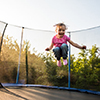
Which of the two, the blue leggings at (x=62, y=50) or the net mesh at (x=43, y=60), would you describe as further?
the net mesh at (x=43, y=60)

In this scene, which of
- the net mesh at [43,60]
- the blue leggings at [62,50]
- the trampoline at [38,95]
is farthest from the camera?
the net mesh at [43,60]

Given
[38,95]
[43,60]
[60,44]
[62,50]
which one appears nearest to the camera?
[62,50]

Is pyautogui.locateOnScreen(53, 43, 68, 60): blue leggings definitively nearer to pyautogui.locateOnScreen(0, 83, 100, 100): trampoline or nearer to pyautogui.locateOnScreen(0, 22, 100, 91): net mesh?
pyautogui.locateOnScreen(0, 83, 100, 100): trampoline

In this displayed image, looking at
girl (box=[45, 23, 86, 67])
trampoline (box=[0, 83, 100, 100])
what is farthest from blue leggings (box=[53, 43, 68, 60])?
trampoline (box=[0, 83, 100, 100])

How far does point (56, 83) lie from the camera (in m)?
3.23

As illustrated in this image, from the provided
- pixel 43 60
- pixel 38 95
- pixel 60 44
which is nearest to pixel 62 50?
pixel 60 44

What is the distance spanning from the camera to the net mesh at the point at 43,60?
286 centimetres

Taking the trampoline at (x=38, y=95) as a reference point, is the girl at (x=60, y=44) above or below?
above

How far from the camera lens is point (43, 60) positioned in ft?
11.0

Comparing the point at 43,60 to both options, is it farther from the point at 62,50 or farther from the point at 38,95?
the point at 62,50

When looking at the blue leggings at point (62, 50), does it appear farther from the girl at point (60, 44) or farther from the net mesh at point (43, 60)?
the net mesh at point (43, 60)

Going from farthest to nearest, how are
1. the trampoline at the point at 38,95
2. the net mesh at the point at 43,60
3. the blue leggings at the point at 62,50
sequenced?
the net mesh at the point at 43,60 → the trampoline at the point at 38,95 → the blue leggings at the point at 62,50

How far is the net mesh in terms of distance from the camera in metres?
2.86

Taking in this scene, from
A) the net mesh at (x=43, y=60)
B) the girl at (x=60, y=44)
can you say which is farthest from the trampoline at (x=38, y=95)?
the girl at (x=60, y=44)
